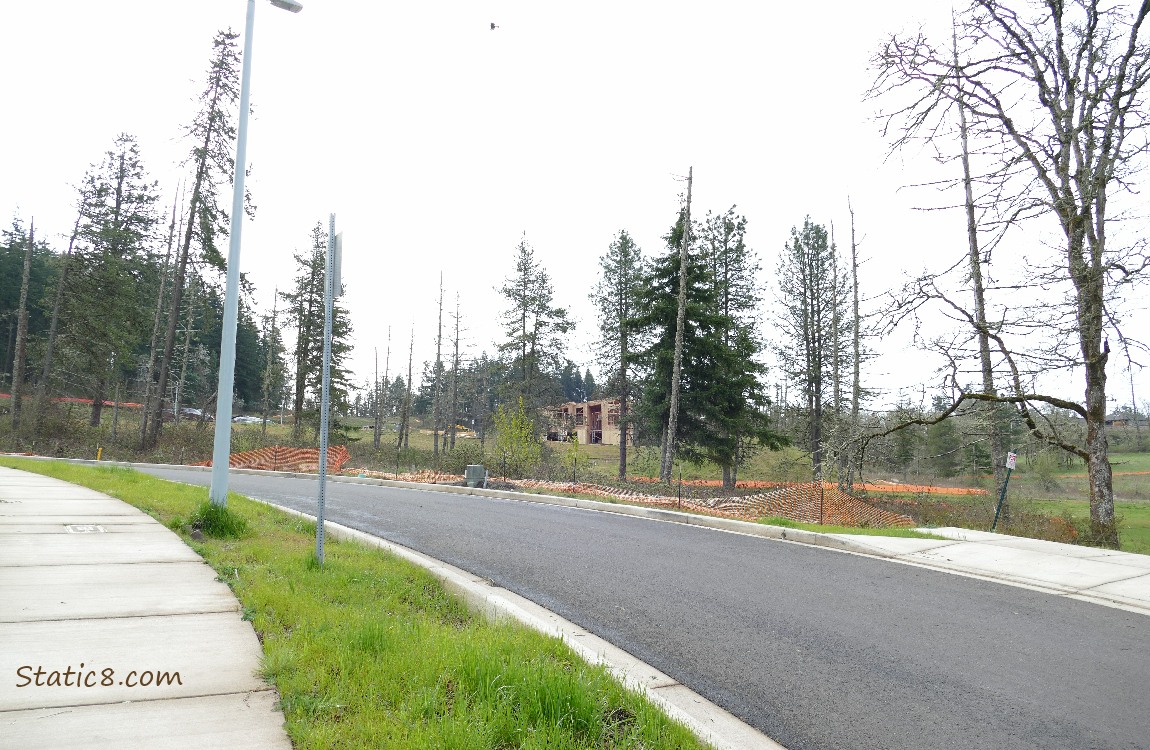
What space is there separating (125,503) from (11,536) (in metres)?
3.66

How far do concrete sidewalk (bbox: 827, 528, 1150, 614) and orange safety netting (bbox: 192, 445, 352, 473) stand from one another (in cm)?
2501

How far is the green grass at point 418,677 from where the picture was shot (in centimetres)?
296

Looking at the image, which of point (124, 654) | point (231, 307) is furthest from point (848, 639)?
point (231, 307)

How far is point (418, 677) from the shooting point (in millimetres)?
3508

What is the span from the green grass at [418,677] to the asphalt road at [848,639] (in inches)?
37.7

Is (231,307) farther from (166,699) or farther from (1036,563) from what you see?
(1036,563)

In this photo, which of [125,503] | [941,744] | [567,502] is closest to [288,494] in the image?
[125,503]

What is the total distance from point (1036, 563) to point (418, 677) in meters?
8.58

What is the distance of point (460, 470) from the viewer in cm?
3197

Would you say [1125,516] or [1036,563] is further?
[1125,516]

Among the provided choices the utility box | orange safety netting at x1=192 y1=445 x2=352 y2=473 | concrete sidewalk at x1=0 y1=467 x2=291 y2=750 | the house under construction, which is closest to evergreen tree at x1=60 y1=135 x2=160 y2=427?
orange safety netting at x1=192 y1=445 x2=352 y2=473

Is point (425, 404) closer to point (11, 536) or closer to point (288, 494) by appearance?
point (288, 494)

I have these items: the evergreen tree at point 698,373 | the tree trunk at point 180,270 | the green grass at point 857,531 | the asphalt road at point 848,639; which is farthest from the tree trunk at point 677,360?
the tree trunk at point 180,270

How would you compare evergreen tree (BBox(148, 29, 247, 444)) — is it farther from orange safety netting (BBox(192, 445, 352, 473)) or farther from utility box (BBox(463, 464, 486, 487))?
utility box (BBox(463, 464, 486, 487))
